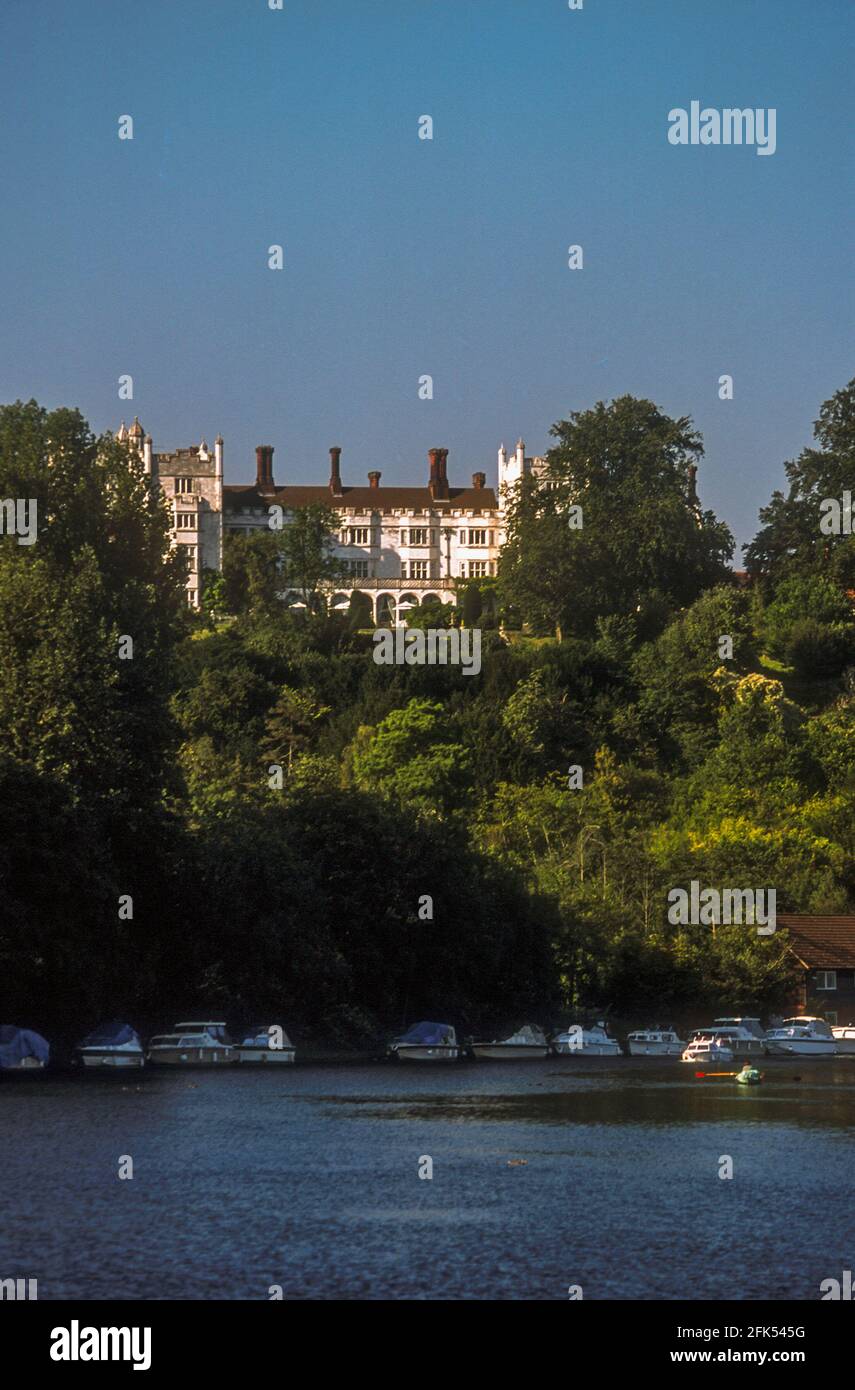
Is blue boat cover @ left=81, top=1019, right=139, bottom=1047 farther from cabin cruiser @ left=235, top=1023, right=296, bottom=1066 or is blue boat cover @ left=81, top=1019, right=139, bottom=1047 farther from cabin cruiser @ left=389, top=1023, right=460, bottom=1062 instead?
cabin cruiser @ left=389, top=1023, right=460, bottom=1062

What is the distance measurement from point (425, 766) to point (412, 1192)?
9964 centimetres

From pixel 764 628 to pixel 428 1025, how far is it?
Answer: 312 feet

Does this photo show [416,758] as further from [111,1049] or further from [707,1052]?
[111,1049]

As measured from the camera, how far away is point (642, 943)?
4508 inches

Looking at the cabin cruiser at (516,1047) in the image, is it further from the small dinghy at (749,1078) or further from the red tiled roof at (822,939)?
the red tiled roof at (822,939)

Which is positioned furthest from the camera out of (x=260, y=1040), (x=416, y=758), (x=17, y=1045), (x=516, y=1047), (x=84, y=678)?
(x=416, y=758)

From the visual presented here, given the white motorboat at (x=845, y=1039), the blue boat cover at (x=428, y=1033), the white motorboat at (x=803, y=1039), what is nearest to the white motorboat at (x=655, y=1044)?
the white motorboat at (x=803, y=1039)

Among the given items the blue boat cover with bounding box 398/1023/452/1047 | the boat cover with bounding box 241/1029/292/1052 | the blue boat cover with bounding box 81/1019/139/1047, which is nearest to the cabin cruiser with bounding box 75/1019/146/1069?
the blue boat cover with bounding box 81/1019/139/1047

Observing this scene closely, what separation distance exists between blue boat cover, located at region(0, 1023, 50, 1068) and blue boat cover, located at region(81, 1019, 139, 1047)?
2339 mm

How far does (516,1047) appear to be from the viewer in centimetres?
10012

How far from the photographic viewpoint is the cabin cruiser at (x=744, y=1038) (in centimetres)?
10412

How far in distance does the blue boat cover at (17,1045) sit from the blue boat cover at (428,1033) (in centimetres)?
2129

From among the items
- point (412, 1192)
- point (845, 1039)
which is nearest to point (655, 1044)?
point (845, 1039)
